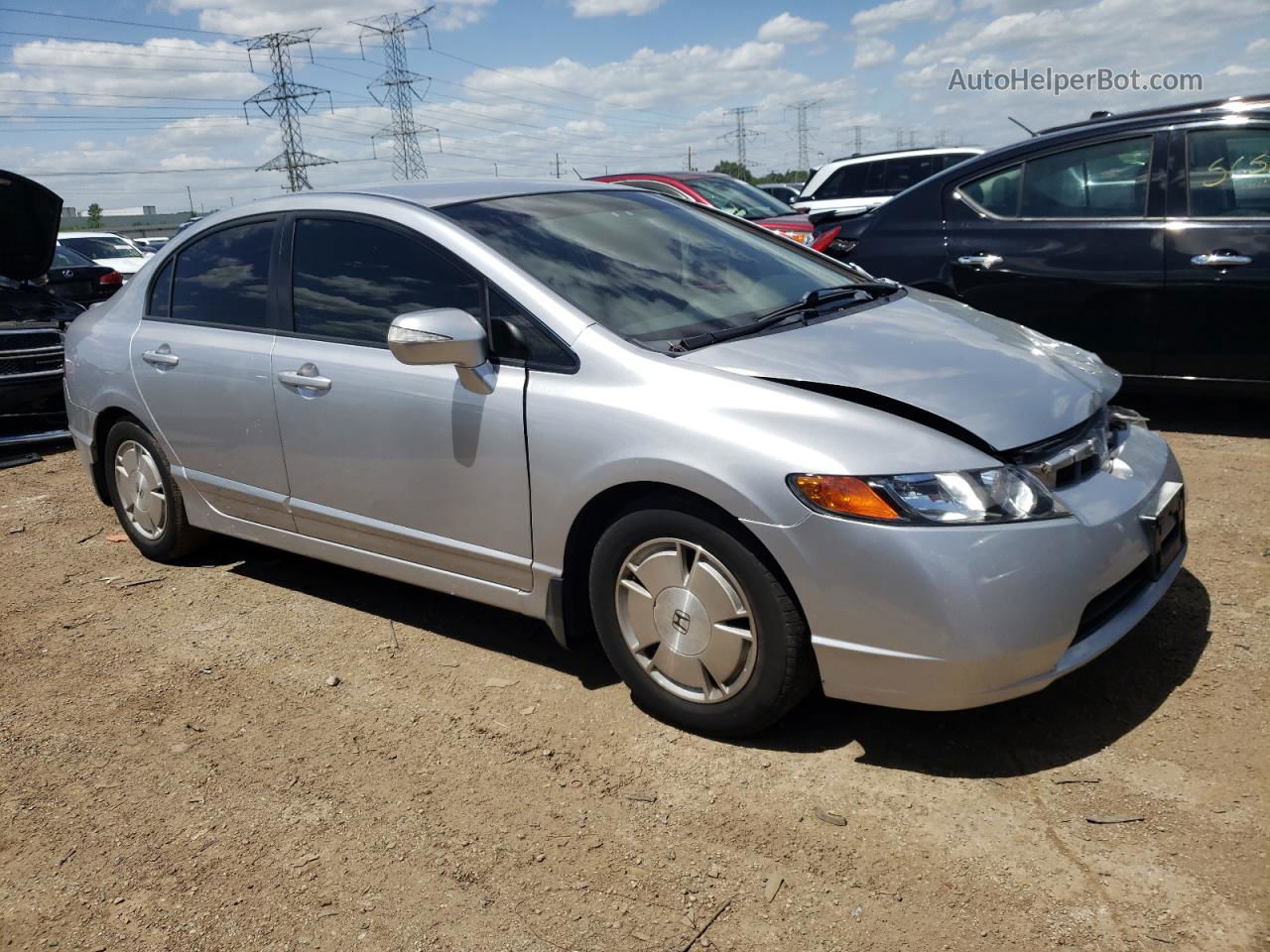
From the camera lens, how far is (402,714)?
348 centimetres

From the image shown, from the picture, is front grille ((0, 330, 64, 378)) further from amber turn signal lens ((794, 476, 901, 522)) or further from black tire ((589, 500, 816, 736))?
amber turn signal lens ((794, 476, 901, 522))

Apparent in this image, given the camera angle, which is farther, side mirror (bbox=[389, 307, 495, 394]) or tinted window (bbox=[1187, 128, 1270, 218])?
tinted window (bbox=[1187, 128, 1270, 218])

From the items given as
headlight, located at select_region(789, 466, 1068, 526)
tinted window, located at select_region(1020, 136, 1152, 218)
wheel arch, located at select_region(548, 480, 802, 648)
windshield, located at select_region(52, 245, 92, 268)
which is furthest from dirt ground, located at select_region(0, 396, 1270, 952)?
windshield, located at select_region(52, 245, 92, 268)

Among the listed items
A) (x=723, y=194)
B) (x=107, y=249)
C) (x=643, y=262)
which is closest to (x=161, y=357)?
(x=643, y=262)

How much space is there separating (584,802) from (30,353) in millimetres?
6049

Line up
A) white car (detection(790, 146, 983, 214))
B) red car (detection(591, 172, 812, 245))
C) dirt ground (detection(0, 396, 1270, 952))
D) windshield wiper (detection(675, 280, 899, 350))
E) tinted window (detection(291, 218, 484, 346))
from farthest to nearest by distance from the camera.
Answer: white car (detection(790, 146, 983, 214))
red car (detection(591, 172, 812, 245))
tinted window (detection(291, 218, 484, 346))
windshield wiper (detection(675, 280, 899, 350))
dirt ground (detection(0, 396, 1270, 952))

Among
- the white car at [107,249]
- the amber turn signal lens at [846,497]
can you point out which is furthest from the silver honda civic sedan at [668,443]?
the white car at [107,249]

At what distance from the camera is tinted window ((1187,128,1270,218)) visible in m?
5.39

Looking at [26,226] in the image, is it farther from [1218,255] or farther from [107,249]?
[107,249]

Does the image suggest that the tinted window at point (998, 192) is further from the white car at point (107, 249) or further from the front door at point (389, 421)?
the white car at point (107, 249)

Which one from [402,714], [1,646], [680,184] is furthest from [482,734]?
[680,184]

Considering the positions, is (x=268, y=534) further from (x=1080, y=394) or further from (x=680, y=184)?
(x=680, y=184)

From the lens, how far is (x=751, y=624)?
114 inches

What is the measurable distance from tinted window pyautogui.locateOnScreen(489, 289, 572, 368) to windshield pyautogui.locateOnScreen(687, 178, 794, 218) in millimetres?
8124
